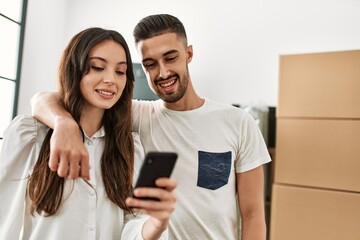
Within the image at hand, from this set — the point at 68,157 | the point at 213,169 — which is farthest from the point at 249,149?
the point at 68,157

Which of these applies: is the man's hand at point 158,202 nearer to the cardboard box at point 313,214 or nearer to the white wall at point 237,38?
the cardboard box at point 313,214

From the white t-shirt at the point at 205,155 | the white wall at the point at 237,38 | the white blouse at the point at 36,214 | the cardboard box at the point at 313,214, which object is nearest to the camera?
the white blouse at the point at 36,214

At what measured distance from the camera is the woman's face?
1.04 m

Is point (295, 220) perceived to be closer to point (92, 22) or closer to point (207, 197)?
point (207, 197)

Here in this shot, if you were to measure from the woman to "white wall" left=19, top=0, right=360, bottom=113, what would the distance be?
81.8 inches

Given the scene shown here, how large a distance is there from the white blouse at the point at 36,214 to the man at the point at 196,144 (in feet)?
0.88

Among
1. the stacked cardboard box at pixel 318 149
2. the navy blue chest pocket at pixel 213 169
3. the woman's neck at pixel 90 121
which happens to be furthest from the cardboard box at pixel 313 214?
the woman's neck at pixel 90 121

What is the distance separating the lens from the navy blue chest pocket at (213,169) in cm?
125

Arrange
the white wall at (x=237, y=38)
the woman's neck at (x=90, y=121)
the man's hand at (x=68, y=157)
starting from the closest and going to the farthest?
the man's hand at (x=68, y=157) → the woman's neck at (x=90, y=121) → the white wall at (x=237, y=38)

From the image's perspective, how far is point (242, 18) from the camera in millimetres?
3246

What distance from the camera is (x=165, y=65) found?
50.4 inches

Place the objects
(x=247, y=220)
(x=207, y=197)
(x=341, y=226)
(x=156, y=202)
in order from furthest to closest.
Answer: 1. (x=341, y=226)
2. (x=247, y=220)
3. (x=207, y=197)
4. (x=156, y=202)

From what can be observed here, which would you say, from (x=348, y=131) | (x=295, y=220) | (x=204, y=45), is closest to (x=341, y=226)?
(x=295, y=220)

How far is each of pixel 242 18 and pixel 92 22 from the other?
5.15ft
